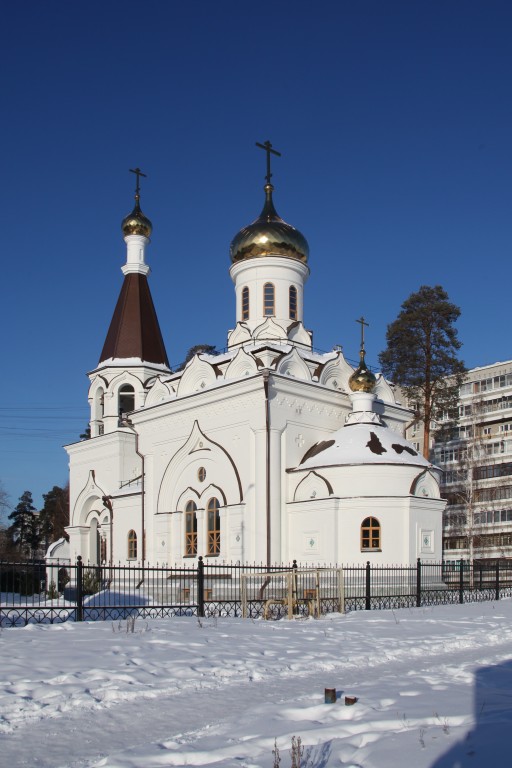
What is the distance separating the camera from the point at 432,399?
3002cm

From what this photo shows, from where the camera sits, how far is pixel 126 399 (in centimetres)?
2886

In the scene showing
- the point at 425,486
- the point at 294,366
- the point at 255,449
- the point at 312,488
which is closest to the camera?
the point at 312,488

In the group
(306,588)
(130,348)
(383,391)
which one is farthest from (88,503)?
(306,588)

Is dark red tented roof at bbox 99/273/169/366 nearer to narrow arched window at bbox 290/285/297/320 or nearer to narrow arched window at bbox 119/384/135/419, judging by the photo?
narrow arched window at bbox 119/384/135/419

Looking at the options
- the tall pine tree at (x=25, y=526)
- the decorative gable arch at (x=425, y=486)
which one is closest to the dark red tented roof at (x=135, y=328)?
the decorative gable arch at (x=425, y=486)

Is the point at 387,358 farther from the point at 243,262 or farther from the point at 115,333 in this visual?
the point at 115,333

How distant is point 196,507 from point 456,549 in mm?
21526

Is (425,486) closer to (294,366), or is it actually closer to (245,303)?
(294,366)

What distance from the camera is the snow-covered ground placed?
14.9 ft

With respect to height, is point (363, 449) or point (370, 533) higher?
point (363, 449)

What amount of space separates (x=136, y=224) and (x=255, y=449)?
12.5 meters

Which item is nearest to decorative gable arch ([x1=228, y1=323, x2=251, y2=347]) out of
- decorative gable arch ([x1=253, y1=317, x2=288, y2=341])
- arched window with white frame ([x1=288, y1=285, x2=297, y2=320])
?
decorative gable arch ([x1=253, y1=317, x2=288, y2=341])

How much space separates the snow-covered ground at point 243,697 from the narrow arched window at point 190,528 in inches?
508

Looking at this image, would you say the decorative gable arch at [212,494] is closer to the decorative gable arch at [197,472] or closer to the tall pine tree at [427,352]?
the decorative gable arch at [197,472]
